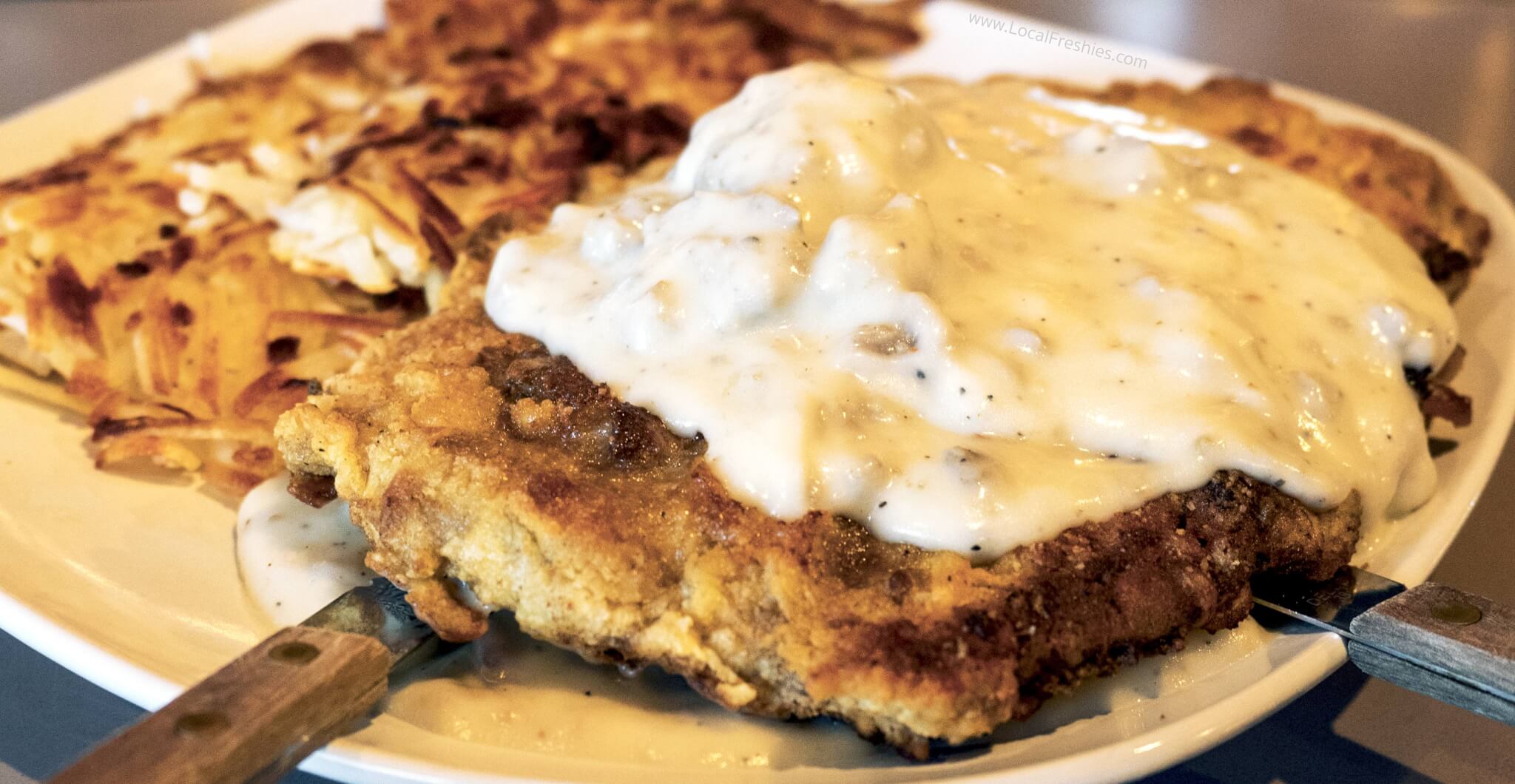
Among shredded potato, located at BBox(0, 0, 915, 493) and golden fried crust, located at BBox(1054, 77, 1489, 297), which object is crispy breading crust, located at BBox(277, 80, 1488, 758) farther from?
golden fried crust, located at BBox(1054, 77, 1489, 297)

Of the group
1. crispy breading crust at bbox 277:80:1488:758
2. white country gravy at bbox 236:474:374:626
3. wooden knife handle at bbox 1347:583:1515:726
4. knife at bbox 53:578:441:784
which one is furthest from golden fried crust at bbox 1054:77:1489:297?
knife at bbox 53:578:441:784

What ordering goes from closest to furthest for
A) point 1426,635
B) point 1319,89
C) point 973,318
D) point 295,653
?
1. point 295,653
2. point 1426,635
3. point 973,318
4. point 1319,89

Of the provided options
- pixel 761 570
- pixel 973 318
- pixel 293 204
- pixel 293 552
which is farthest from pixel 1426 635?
pixel 293 204

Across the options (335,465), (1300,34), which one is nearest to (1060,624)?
(335,465)

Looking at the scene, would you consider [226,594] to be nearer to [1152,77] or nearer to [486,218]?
[486,218]

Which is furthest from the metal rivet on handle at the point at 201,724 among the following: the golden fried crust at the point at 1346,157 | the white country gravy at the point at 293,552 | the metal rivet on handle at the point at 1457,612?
the golden fried crust at the point at 1346,157

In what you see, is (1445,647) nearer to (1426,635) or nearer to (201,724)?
(1426,635)
